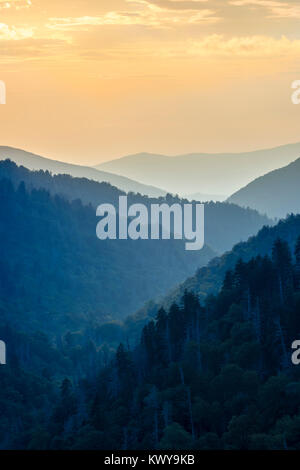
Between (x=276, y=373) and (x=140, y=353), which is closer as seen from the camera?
(x=276, y=373)

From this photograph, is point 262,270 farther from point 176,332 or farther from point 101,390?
point 101,390

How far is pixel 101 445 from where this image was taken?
4505 inches

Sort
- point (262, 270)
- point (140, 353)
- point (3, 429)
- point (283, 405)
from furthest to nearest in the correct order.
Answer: point (3, 429) < point (140, 353) < point (262, 270) < point (283, 405)

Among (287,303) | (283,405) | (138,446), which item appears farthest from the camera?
(287,303)

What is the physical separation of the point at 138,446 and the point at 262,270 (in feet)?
123

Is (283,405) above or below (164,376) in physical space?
below

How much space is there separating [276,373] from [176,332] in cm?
2896

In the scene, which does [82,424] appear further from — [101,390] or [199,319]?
[199,319]

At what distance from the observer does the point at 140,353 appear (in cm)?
14925
